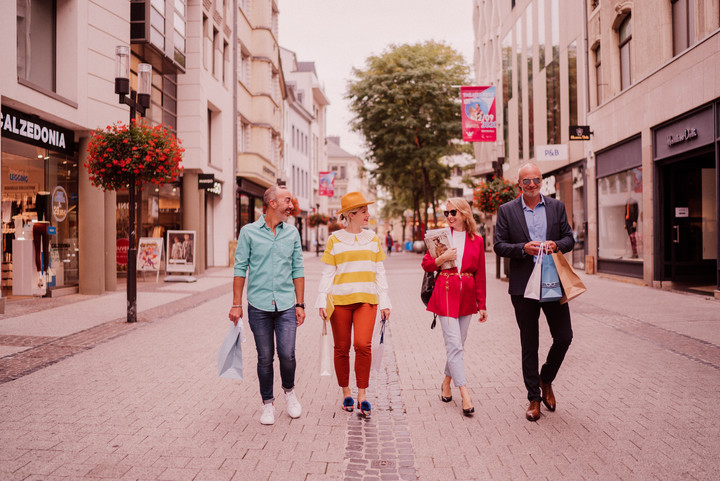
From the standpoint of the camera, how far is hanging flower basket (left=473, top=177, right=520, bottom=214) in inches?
658

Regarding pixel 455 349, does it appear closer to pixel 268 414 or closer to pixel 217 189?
pixel 268 414

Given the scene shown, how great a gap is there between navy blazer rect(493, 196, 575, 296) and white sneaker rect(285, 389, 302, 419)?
6.35 feet

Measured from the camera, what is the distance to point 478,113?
785 inches

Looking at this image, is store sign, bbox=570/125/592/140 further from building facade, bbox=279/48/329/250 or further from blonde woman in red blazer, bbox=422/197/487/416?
building facade, bbox=279/48/329/250

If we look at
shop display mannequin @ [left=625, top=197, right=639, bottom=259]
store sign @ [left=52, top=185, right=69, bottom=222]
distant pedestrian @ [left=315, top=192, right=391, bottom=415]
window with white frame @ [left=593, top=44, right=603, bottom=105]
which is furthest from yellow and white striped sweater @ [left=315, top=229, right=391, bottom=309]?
window with white frame @ [left=593, top=44, right=603, bottom=105]

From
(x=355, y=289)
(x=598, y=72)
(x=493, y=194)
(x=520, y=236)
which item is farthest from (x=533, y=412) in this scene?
(x=598, y=72)

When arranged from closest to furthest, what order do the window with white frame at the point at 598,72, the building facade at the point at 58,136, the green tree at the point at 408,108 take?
the building facade at the point at 58,136
the window with white frame at the point at 598,72
the green tree at the point at 408,108

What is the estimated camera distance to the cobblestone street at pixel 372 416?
3.83 meters

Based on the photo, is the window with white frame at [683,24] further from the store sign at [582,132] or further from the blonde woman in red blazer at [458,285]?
the blonde woman in red blazer at [458,285]

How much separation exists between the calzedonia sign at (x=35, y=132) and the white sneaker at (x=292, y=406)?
360 inches

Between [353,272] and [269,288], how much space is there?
675 mm

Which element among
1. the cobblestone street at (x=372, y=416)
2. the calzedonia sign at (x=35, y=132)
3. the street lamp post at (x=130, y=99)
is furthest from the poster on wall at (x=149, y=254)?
the cobblestone street at (x=372, y=416)

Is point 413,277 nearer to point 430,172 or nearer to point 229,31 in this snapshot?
point 229,31

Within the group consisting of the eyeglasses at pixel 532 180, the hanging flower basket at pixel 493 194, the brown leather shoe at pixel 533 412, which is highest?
the hanging flower basket at pixel 493 194
